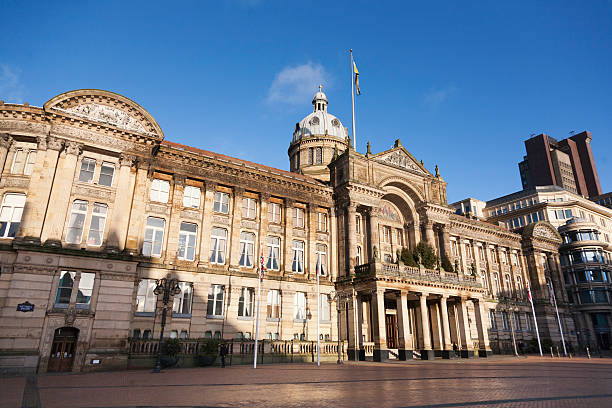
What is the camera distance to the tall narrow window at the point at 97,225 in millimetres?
28205

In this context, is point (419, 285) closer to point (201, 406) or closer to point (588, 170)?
point (201, 406)

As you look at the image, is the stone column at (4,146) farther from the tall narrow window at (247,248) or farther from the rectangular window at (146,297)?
the tall narrow window at (247,248)

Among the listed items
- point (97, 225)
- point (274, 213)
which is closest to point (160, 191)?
point (97, 225)

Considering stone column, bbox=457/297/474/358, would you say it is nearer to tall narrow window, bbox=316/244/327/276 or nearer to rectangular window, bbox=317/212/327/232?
tall narrow window, bbox=316/244/327/276

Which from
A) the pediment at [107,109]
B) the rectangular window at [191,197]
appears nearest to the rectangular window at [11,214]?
the pediment at [107,109]

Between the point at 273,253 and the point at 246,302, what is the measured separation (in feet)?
17.1

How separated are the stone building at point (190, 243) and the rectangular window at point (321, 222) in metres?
0.12

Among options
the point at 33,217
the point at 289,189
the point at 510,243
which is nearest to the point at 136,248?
the point at 33,217

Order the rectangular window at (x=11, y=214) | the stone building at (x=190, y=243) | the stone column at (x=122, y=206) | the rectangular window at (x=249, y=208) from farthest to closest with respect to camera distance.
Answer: the rectangular window at (x=249, y=208), the stone column at (x=122, y=206), the rectangular window at (x=11, y=214), the stone building at (x=190, y=243)

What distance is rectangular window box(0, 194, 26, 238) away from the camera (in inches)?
1035

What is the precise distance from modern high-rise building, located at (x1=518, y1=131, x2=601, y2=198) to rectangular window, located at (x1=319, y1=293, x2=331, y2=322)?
105670 millimetres

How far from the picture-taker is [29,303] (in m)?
24.4

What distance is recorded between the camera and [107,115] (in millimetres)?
30453

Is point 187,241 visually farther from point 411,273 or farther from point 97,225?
point 411,273
